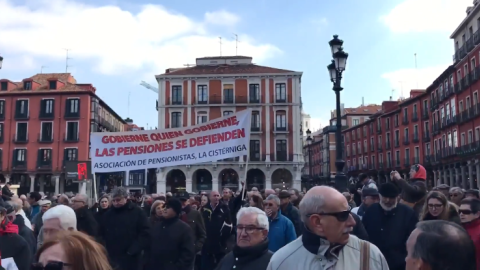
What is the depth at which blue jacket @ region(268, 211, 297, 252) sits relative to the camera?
5586mm

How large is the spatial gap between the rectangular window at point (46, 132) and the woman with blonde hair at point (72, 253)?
4677 cm

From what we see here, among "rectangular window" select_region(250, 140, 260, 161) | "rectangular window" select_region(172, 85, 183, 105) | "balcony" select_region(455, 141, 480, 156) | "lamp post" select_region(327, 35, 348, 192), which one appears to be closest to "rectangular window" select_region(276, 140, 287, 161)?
"rectangular window" select_region(250, 140, 260, 161)

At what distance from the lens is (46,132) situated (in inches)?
1781

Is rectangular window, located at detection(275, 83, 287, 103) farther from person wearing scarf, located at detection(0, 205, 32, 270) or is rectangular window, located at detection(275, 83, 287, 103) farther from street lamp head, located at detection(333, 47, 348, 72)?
person wearing scarf, located at detection(0, 205, 32, 270)

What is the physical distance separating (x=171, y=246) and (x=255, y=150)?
39970mm

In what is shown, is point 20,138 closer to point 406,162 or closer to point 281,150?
point 281,150

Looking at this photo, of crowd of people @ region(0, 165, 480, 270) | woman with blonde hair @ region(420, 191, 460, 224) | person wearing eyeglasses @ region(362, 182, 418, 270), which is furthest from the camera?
person wearing eyeglasses @ region(362, 182, 418, 270)

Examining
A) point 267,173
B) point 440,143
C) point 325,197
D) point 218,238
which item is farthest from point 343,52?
point 440,143

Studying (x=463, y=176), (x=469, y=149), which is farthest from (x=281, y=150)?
(x=469, y=149)

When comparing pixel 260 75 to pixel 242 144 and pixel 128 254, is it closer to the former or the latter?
pixel 242 144

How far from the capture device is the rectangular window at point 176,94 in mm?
46156

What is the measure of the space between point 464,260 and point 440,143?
45819 millimetres

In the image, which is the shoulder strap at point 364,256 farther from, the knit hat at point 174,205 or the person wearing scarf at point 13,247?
the knit hat at point 174,205

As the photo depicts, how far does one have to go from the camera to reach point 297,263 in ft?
8.61
